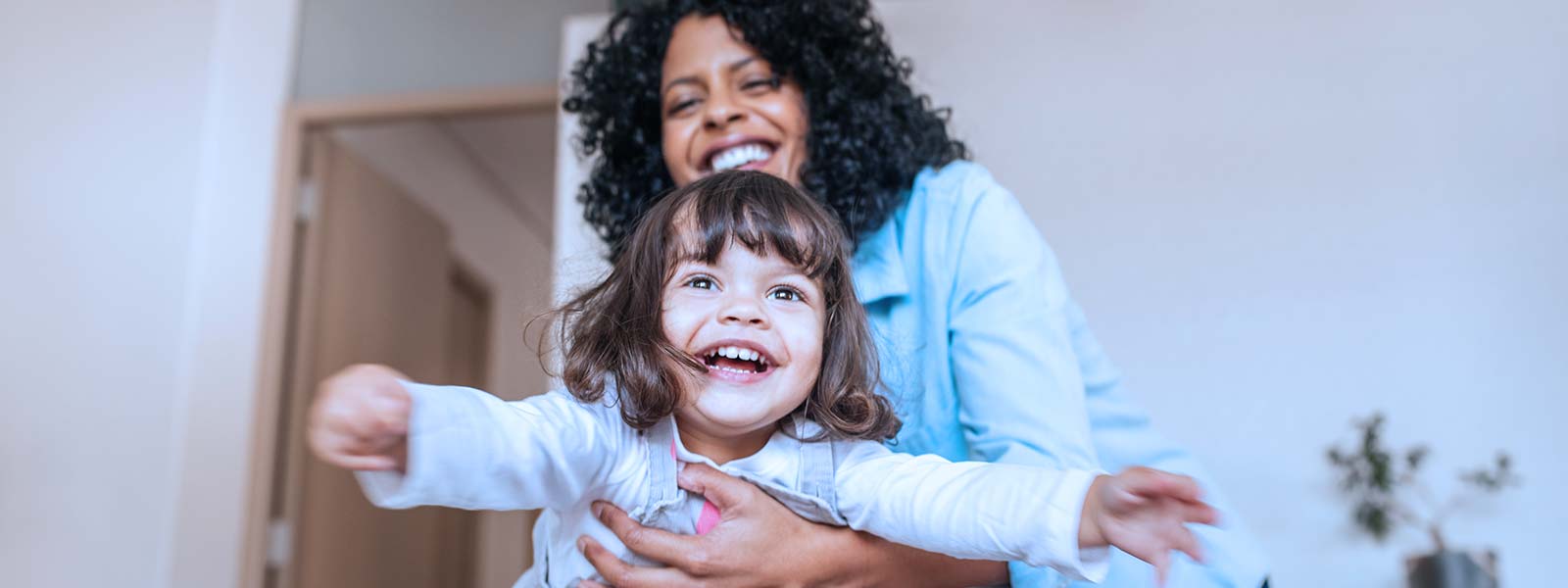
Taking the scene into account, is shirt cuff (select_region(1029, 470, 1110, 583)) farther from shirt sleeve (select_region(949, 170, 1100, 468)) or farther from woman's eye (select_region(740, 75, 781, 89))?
woman's eye (select_region(740, 75, 781, 89))

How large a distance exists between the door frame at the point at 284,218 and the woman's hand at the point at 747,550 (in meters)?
2.11

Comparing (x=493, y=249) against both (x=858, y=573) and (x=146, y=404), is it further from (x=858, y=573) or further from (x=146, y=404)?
(x=858, y=573)

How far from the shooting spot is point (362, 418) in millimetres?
712

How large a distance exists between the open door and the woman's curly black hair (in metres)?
1.54

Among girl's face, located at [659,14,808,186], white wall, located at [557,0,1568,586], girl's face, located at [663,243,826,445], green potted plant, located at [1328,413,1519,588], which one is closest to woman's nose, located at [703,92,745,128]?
girl's face, located at [659,14,808,186]

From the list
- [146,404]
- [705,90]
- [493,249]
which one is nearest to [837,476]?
[705,90]

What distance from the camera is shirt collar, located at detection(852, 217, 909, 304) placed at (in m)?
1.36

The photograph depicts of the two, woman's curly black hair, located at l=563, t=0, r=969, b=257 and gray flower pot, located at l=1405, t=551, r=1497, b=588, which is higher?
woman's curly black hair, located at l=563, t=0, r=969, b=257

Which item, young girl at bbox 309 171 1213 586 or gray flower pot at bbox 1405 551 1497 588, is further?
gray flower pot at bbox 1405 551 1497 588

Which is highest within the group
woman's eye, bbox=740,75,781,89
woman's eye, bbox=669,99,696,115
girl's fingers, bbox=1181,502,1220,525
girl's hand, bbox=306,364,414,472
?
woman's eye, bbox=740,75,781,89

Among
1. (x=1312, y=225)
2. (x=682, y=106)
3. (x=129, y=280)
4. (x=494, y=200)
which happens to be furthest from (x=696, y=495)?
(x=494, y=200)

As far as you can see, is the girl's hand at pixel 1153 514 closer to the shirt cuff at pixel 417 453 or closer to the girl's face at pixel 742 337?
the girl's face at pixel 742 337

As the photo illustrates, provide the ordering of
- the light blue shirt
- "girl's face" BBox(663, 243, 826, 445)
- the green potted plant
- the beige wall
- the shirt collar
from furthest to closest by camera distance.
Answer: the beige wall
the green potted plant
the shirt collar
the light blue shirt
"girl's face" BBox(663, 243, 826, 445)

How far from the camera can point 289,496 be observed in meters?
3.01
